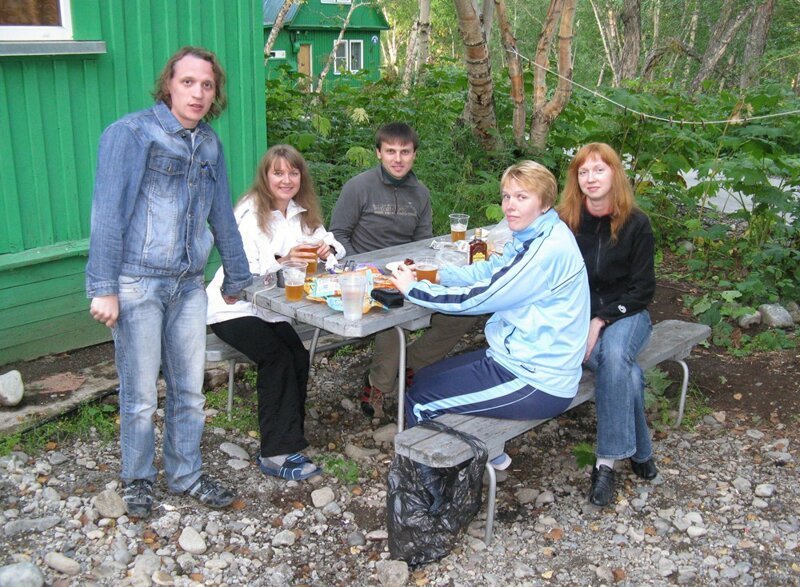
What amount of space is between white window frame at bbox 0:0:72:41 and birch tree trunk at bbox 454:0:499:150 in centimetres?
399

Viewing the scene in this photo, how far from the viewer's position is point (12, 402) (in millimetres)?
4211

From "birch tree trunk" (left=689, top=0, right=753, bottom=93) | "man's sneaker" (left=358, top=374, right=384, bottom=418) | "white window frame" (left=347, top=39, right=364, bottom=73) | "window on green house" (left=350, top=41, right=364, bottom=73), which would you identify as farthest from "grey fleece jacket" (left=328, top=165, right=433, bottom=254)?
"window on green house" (left=350, top=41, right=364, bottom=73)

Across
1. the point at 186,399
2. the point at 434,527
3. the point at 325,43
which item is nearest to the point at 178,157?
the point at 186,399

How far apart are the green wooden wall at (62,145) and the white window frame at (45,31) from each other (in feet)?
0.17

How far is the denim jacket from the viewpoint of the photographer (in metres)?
2.96

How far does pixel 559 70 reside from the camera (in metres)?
8.21

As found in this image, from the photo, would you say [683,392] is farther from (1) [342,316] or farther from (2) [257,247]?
(2) [257,247]

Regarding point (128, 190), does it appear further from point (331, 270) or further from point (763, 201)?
point (763, 201)

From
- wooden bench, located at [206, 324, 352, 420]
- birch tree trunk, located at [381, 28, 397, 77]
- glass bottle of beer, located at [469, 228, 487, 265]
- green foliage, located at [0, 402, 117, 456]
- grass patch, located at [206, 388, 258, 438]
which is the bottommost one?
grass patch, located at [206, 388, 258, 438]

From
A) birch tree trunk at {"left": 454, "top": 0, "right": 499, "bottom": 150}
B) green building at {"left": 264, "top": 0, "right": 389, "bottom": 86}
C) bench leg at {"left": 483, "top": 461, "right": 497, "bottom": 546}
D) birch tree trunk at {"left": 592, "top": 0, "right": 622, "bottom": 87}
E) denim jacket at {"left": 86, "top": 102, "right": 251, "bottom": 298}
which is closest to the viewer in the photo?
denim jacket at {"left": 86, "top": 102, "right": 251, "bottom": 298}

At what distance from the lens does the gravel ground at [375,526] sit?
3135 mm

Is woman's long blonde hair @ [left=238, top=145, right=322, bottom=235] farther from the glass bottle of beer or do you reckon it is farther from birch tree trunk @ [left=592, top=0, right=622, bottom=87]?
birch tree trunk @ [left=592, top=0, right=622, bottom=87]

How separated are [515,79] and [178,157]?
6036 millimetres

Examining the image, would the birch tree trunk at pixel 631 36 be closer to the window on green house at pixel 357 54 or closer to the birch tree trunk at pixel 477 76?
the window on green house at pixel 357 54
